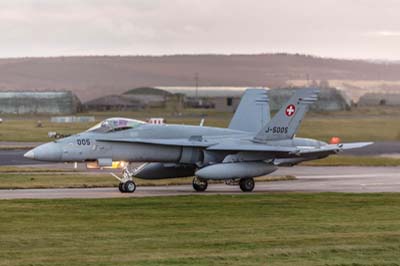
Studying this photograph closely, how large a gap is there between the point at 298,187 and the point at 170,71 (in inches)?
5008

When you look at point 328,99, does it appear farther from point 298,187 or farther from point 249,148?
point 249,148

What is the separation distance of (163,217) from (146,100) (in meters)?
101

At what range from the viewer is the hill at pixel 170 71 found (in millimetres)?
125938

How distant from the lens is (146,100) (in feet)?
398

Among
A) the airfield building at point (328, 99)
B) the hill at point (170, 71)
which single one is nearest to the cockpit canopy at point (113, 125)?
the airfield building at point (328, 99)

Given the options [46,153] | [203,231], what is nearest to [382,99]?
[46,153]

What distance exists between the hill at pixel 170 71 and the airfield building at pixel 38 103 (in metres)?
12.6

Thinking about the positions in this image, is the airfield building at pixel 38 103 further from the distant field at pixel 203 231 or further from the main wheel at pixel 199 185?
the distant field at pixel 203 231

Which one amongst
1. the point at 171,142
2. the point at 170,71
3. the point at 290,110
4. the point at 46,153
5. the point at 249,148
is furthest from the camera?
the point at 170,71

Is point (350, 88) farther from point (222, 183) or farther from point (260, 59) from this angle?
point (222, 183)

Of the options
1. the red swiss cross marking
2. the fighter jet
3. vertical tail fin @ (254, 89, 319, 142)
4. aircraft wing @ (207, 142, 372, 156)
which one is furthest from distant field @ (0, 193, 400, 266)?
the red swiss cross marking

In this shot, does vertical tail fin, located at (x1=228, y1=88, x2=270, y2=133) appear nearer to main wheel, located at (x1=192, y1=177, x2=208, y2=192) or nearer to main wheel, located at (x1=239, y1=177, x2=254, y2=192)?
main wheel, located at (x1=239, y1=177, x2=254, y2=192)

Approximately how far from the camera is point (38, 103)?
118750mm

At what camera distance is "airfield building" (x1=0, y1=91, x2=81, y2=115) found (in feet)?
383
